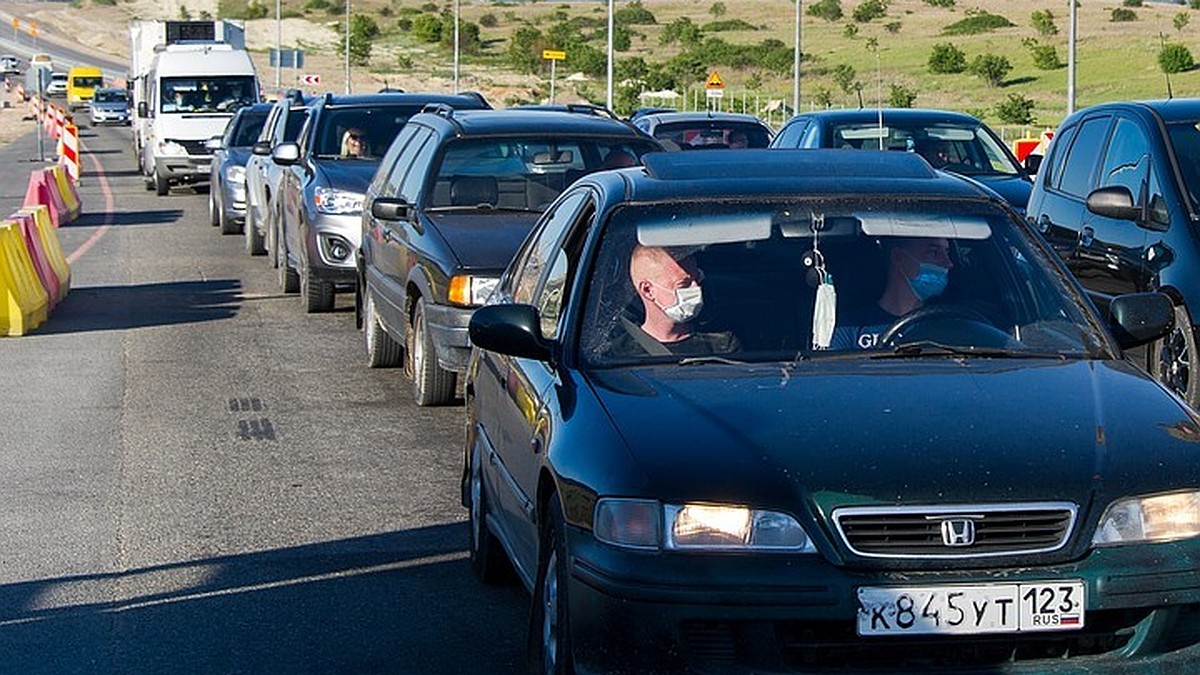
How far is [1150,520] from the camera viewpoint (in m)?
5.24

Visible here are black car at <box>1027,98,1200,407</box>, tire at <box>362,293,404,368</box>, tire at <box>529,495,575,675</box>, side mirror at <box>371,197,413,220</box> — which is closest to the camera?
tire at <box>529,495,575,675</box>

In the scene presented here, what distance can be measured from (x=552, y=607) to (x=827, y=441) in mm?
916

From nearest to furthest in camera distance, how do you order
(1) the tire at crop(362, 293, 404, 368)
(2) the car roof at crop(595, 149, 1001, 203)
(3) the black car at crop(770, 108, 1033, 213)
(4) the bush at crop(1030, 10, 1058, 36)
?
(2) the car roof at crop(595, 149, 1001, 203), (1) the tire at crop(362, 293, 404, 368), (3) the black car at crop(770, 108, 1033, 213), (4) the bush at crop(1030, 10, 1058, 36)

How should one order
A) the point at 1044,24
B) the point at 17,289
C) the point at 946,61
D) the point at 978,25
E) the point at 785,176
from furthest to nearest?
the point at 978,25, the point at 1044,24, the point at 946,61, the point at 17,289, the point at 785,176

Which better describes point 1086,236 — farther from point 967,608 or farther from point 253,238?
point 253,238

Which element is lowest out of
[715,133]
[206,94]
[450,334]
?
[450,334]

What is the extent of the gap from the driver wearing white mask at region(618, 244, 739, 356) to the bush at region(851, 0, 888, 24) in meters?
111

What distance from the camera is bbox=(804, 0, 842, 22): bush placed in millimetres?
122088

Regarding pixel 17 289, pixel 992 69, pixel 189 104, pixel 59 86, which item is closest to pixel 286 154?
pixel 17 289

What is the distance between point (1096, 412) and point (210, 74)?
33737 millimetres

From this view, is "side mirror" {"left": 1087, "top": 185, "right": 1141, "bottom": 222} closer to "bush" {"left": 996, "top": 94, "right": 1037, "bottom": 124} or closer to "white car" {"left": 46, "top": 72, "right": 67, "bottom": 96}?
"bush" {"left": 996, "top": 94, "right": 1037, "bottom": 124}

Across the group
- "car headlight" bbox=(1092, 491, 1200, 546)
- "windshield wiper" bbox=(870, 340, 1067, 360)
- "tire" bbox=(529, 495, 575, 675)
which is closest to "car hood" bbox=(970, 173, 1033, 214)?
"windshield wiper" bbox=(870, 340, 1067, 360)

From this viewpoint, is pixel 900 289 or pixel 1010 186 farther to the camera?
pixel 1010 186

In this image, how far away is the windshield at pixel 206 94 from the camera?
37.4 m
